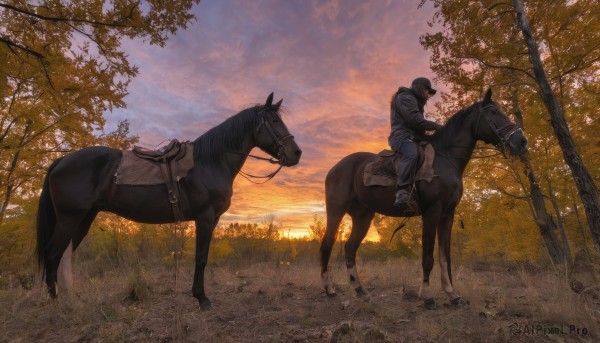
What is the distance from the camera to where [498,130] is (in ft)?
16.4

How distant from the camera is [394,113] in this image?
5.71 metres

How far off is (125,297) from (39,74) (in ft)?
14.3

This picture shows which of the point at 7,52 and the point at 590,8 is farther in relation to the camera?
the point at 590,8

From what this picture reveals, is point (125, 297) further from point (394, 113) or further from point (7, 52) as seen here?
point (394, 113)

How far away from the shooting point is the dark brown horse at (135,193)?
4586mm

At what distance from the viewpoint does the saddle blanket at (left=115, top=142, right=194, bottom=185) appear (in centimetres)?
462

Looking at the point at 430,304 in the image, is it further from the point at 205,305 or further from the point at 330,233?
the point at 205,305

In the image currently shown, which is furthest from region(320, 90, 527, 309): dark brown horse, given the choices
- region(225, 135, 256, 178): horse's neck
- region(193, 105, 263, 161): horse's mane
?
region(193, 105, 263, 161): horse's mane

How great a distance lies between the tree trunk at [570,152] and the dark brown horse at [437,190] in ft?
4.27

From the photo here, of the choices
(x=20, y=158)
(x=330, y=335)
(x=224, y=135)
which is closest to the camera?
(x=330, y=335)

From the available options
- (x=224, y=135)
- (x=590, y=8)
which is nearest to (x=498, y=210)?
(x=590, y=8)

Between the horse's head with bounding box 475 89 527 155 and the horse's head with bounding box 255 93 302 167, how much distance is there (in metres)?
2.99

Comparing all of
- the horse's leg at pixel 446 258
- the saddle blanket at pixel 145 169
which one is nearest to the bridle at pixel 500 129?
the horse's leg at pixel 446 258

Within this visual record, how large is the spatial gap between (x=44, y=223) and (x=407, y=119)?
5890mm
